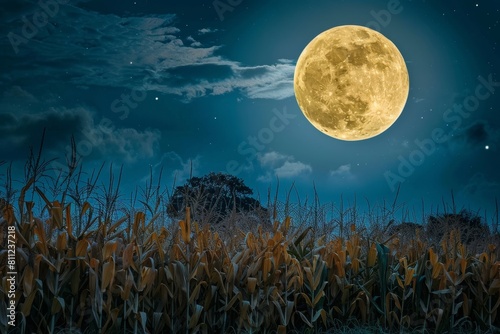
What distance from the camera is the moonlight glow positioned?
438 inches

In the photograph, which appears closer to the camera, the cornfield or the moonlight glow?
the cornfield

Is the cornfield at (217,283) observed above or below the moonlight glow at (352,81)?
below

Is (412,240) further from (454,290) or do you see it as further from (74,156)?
(74,156)

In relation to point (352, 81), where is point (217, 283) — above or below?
below

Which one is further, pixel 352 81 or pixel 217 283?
pixel 352 81

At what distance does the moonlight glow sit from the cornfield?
512cm

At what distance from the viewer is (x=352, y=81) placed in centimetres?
1109

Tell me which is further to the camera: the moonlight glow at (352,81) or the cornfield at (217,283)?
the moonlight glow at (352,81)

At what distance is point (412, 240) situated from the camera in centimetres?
760

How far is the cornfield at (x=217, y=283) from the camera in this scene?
4.98 meters

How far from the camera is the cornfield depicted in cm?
498

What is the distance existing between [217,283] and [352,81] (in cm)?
697

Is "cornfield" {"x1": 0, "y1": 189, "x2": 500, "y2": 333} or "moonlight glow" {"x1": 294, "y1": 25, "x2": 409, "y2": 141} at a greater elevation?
"moonlight glow" {"x1": 294, "y1": 25, "x2": 409, "y2": 141}

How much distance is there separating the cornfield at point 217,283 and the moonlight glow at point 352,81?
5.12 metres
